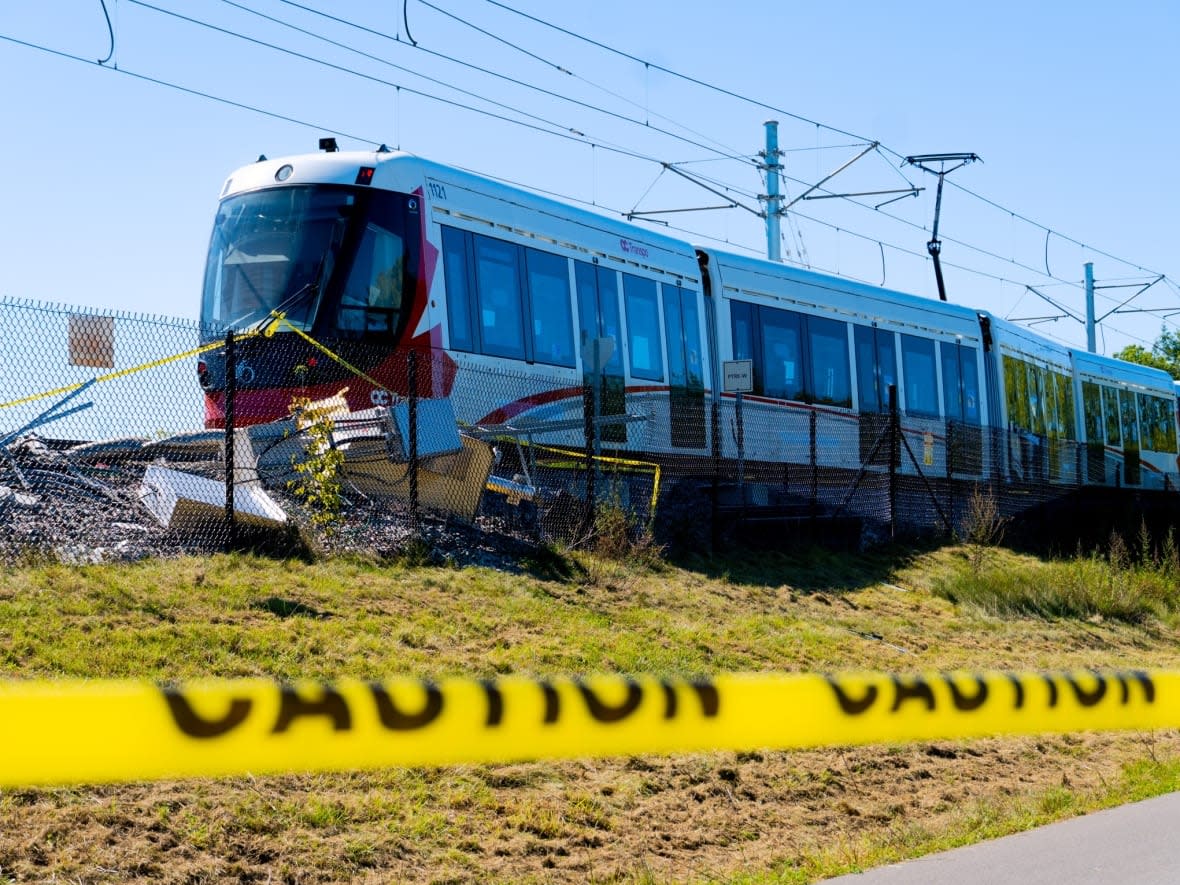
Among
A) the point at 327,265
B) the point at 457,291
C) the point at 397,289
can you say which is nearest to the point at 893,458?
the point at 457,291

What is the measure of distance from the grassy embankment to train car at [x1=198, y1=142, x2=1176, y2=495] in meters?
3.20

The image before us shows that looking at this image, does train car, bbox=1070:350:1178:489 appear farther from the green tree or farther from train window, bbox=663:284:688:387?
the green tree

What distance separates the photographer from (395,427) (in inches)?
506

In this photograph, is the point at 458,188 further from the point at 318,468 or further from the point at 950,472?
the point at 950,472

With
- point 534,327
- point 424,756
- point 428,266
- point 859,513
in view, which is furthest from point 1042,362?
point 424,756

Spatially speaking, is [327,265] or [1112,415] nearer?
[327,265]

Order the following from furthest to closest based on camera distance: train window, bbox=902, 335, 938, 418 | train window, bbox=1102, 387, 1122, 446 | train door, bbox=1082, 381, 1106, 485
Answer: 1. train window, bbox=1102, 387, 1122, 446
2. train door, bbox=1082, 381, 1106, 485
3. train window, bbox=902, 335, 938, 418

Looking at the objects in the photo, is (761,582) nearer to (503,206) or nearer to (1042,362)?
(503,206)

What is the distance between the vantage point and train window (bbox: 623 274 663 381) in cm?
1838

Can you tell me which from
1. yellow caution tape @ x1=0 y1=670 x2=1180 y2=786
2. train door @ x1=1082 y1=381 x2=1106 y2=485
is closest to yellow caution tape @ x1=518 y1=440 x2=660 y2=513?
yellow caution tape @ x1=0 y1=670 x2=1180 y2=786

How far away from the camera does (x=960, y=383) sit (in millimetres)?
25266

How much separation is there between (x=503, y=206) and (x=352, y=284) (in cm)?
228

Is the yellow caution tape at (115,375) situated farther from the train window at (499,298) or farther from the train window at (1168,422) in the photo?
the train window at (1168,422)

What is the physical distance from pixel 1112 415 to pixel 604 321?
19.2 m
